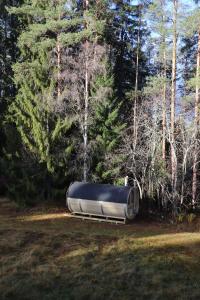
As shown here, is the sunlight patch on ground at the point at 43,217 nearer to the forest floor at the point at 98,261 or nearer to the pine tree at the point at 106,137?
the forest floor at the point at 98,261

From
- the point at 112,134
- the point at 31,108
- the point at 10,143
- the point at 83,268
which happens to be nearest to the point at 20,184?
the point at 10,143

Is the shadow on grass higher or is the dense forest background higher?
the dense forest background

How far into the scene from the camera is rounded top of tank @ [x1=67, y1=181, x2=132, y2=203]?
16.7m

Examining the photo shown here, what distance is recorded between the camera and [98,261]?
12.6 metres

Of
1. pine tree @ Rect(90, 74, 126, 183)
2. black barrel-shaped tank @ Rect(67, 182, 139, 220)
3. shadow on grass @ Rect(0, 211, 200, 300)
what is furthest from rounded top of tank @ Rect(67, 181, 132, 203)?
pine tree @ Rect(90, 74, 126, 183)

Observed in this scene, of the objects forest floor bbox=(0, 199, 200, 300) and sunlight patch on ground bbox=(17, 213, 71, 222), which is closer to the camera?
forest floor bbox=(0, 199, 200, 300)

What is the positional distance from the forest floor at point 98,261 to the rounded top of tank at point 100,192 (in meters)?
1.11

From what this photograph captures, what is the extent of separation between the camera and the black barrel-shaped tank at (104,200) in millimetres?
16688

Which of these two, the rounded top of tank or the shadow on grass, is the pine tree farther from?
the shadow on grass

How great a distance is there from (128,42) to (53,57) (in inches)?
334

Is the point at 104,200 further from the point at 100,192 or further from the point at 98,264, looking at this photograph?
the point at 98,264

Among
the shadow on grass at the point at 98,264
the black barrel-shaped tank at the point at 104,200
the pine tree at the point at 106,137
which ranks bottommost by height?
the shadow on grass at the point at 98,264

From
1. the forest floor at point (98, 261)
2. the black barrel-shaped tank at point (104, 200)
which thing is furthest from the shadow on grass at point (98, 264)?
the black barrel-shaped tank at point (104, 200)

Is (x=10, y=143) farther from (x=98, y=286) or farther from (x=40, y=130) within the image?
(x=98, y=286)
